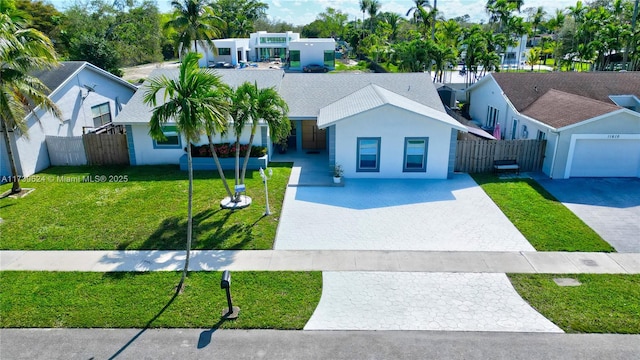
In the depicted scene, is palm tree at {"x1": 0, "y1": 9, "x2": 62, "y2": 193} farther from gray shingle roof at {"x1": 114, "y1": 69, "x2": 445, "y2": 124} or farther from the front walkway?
the front walkway

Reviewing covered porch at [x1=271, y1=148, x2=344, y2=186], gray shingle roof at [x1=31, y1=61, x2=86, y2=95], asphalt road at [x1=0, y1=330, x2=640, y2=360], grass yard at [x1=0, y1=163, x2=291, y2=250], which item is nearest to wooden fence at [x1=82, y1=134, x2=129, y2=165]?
grass yard at [x1=0, y1=163, x2=291, y2=250]

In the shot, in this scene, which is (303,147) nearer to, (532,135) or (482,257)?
(532,135)

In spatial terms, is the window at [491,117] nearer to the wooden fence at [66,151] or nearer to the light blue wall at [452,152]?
the light blue wall at [452,152]

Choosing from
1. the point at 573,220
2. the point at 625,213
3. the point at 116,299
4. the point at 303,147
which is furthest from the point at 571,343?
the point at 303,147

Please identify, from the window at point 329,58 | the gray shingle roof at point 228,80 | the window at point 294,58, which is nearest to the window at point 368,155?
the gray shingle roof at point 228,80

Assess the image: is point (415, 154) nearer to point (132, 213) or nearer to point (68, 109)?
point (132, 213)

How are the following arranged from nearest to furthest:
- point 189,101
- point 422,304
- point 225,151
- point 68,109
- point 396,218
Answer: point 189,101 → point 422,304 → point 396,218 → point 225,151 → point 68,109

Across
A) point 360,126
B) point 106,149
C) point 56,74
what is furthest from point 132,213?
point 56,74
